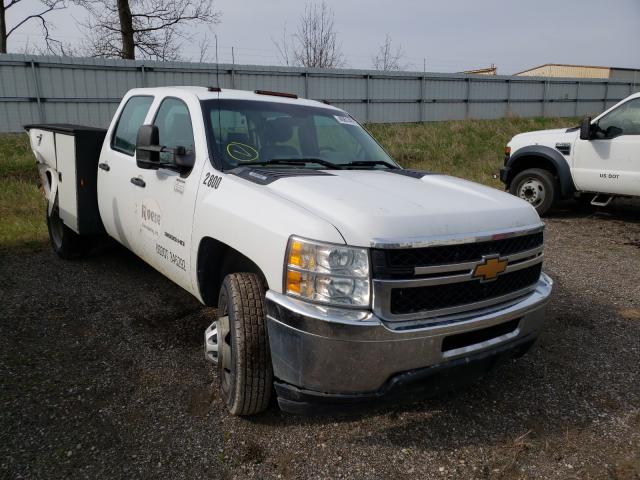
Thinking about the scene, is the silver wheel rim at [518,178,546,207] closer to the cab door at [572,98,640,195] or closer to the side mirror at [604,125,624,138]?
the cab door at [572,98,640,195]

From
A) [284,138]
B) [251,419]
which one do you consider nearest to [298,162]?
[284,138]

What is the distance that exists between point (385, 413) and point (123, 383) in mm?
1639

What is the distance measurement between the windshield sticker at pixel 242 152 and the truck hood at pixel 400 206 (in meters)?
0.58

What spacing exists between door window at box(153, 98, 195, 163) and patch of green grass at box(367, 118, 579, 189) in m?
9.18

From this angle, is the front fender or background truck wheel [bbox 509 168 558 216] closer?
the front fender

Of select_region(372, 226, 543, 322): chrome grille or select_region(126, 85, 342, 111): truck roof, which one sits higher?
select_region(126, 85, 342, 111): truck roof

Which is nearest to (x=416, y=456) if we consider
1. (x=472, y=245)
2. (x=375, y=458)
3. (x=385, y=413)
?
(x=375, y=458)

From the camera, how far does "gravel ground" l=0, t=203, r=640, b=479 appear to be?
254 centimetres

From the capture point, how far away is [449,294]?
249cm

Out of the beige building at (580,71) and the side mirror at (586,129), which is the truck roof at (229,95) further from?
the beige building at (580,71)

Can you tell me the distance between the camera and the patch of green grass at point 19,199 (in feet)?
22.7

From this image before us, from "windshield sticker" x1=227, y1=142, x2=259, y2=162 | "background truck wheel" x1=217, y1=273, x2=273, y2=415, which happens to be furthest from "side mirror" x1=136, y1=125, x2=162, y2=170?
"background truck wheel" x1=217, y1=273, x2=273, y2=415

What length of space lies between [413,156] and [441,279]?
13409 mm

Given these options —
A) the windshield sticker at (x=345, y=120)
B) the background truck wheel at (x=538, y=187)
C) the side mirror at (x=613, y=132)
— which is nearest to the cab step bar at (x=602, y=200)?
the background truck wheel at (x=538, y=187)
